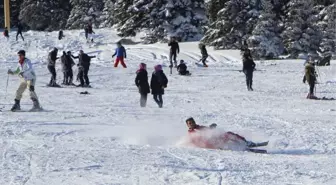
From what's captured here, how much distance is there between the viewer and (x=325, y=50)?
39.1 meters

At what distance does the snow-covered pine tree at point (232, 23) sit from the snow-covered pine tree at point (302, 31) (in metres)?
4.50

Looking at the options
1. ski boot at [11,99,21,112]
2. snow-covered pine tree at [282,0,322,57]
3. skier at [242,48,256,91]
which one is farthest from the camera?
snow-covered pine tree at [282,0,322,57]

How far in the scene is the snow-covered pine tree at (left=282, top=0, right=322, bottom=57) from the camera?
126 ft

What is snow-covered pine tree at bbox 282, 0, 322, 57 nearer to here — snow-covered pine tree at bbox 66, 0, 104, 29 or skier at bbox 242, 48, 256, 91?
skier at bbox 242, 48, 256, 91

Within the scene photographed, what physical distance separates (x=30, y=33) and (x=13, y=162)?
42.7 meters

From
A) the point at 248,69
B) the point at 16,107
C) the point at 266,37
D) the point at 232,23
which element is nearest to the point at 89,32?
the point at 232,23

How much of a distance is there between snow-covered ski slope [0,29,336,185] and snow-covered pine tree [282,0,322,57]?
8.13 meters

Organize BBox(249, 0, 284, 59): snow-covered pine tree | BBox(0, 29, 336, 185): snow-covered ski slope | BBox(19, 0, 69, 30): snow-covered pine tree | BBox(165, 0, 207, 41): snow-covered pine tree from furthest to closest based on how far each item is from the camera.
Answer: BBox(19, 0, 69, 30): snow-covered pine tree
BBox(165, 0, 207, 41): snow-covered pine tree
BBox(249, 0, 284, 59): snow-covered pine tree
BBox(0, 29, 336, 185): snow-covered ski slope

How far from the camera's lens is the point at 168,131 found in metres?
14.2

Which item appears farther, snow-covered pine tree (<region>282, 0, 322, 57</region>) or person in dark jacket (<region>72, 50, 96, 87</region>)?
snow-covered pine tree (<region>282, 0, 322, 57</region>)

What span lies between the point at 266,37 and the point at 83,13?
3322 cm

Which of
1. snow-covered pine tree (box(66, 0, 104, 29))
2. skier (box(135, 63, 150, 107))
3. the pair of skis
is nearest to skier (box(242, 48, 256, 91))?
skier (box(135, 63, 150, 107))

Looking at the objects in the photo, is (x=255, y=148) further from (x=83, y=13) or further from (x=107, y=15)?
(x=83, y=13)

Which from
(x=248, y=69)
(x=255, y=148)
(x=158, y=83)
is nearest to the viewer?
(x=255, y=148)
